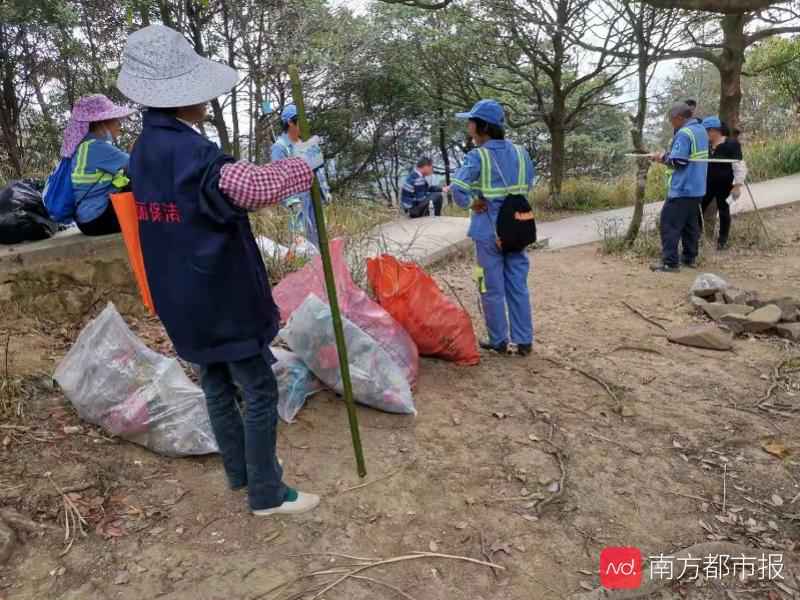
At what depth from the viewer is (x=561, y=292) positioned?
5371 mm

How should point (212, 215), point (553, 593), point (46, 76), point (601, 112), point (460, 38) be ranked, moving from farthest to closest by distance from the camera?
point (601, 112), point (460, 38), point (46, 76), point (553, 593), point (212, 215)

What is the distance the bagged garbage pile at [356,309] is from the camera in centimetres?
326

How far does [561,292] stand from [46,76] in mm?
8931

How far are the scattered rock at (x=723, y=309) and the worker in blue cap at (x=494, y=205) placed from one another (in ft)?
5.29

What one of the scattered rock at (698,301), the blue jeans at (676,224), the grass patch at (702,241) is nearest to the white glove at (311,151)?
the scattered rock at (698,301)

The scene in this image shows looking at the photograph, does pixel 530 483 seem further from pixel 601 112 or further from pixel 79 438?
pixel 601 112

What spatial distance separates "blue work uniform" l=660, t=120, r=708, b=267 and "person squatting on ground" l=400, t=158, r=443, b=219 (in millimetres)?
4072

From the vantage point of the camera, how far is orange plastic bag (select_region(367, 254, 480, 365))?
11.2 feet

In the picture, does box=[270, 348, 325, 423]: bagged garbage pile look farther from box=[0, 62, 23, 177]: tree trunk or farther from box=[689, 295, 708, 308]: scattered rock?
box=[0, 62, 23, 177]: tree trunk

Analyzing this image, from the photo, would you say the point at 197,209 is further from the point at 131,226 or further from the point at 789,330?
the point at 789,330

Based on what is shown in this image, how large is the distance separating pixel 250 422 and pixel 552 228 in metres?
7.95

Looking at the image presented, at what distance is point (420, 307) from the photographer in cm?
344

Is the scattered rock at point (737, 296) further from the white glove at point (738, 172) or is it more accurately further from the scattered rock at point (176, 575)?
the scattered rock at point (176, 575)

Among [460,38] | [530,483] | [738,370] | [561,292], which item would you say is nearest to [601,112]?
[460,38]
